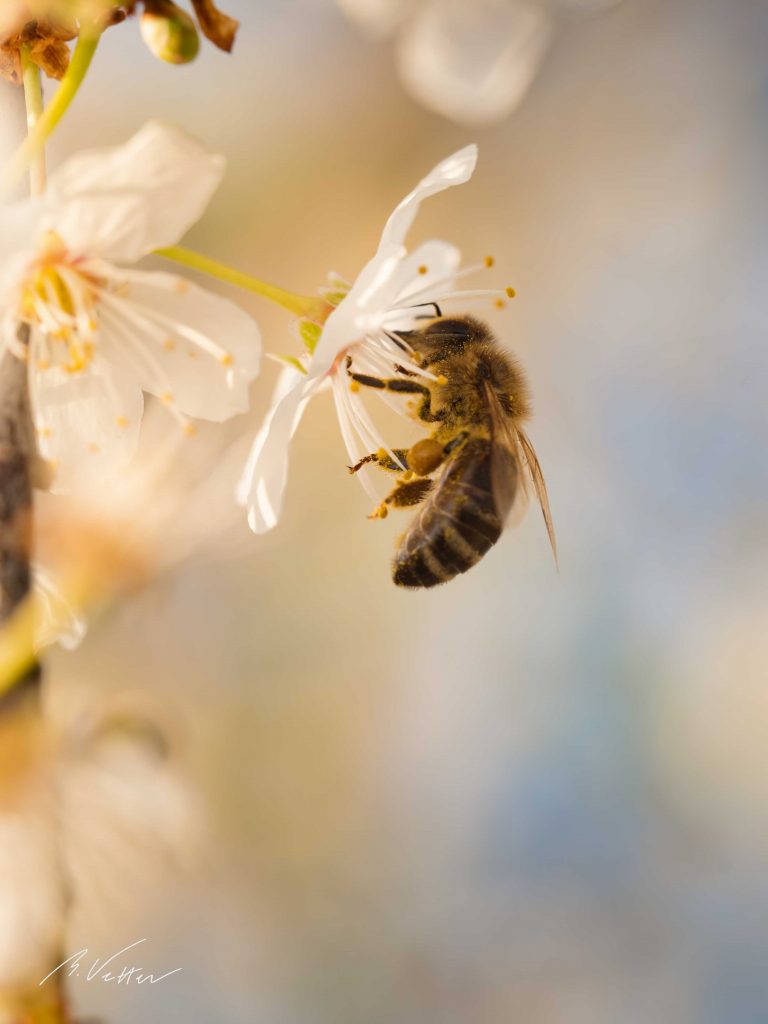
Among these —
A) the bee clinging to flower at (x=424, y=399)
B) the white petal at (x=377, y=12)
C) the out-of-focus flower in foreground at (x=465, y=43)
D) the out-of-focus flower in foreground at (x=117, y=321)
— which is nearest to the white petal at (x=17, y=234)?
the out-of-focus flower in foreground at (x=117, y=321)

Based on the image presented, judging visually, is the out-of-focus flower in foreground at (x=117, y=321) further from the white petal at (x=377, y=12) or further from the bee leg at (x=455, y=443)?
the white petal at (x=377, y=12)

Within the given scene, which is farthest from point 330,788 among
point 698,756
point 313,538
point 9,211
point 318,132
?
point 9,211

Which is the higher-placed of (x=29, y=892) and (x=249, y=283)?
(x=249, y=283)

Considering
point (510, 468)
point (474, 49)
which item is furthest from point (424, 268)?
point (474, 49)

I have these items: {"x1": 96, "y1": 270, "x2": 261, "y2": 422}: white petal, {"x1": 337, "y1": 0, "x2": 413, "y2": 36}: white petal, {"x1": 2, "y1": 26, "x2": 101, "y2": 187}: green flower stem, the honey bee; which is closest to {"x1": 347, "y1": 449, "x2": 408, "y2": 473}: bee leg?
the honey bee

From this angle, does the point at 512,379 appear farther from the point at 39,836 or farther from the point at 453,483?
the point at 39,836

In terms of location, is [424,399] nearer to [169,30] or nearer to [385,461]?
[385,461]
